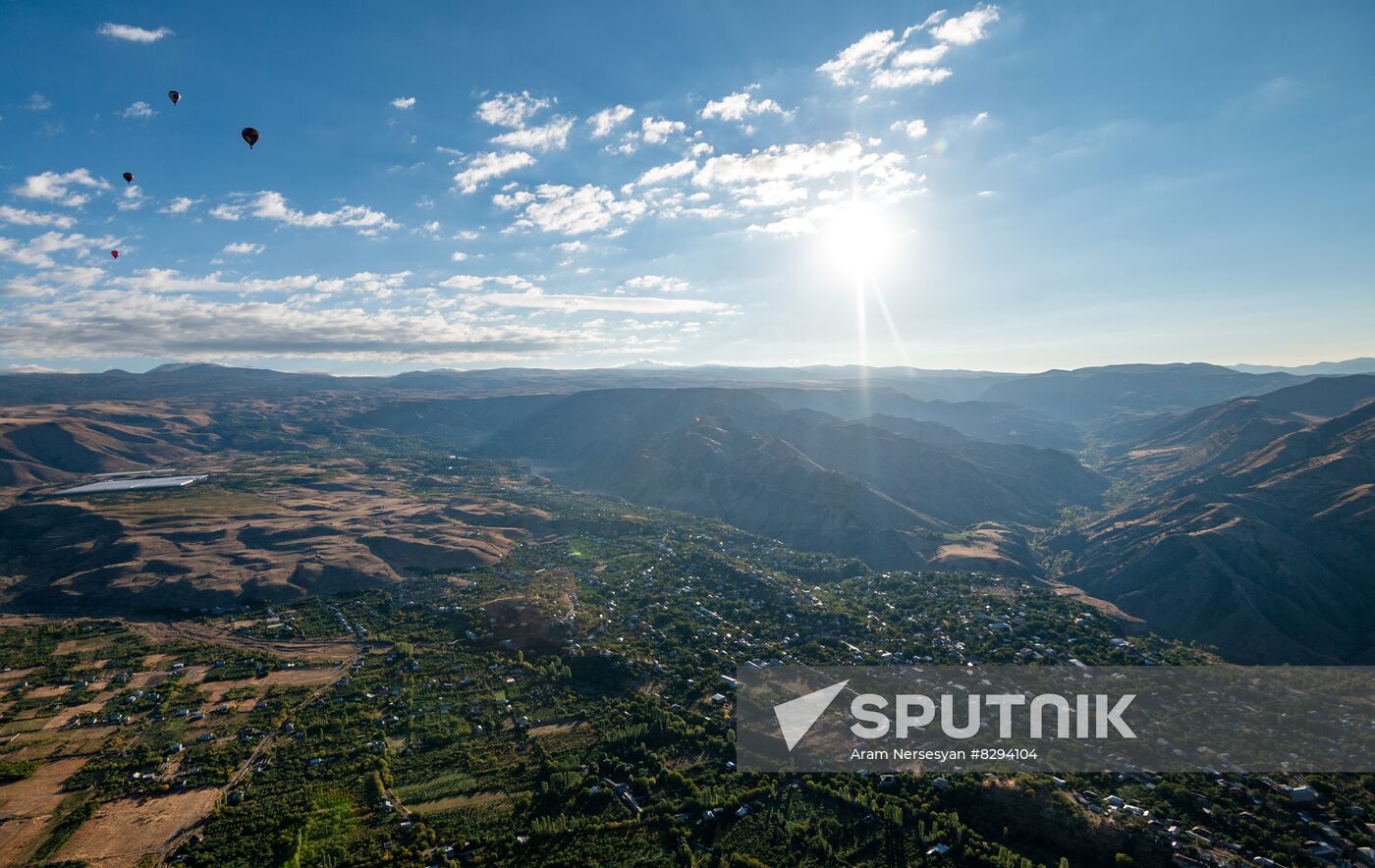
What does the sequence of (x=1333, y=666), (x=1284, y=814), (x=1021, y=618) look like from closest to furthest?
(x=1284, y=814) → (x=1333, y=666) → (x=1021, y=618)

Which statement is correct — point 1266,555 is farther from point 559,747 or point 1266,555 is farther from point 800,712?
point 559,747

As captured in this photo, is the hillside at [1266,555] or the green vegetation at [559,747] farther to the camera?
the hillside at [1266,555]

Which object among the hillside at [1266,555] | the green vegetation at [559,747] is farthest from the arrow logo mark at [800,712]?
the hillside at [1266,555]

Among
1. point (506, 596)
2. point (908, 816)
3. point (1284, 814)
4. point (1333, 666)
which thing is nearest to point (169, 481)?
point (506, 596)

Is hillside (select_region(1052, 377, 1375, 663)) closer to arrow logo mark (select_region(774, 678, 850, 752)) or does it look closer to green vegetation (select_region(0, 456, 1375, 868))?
green vegetation (select_region(0, 456, 1375, 868))

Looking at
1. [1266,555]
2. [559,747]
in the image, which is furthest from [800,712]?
[1266,555]

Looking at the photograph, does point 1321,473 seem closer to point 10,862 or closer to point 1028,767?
point 1028,767

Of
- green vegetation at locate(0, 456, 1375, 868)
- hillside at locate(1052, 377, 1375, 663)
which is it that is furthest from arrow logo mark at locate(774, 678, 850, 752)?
hillside at locate(1052, 377, 1375, 663)

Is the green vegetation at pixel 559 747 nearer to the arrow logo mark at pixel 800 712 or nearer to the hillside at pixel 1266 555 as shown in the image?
the arrow logo mark at pixel 800 712
